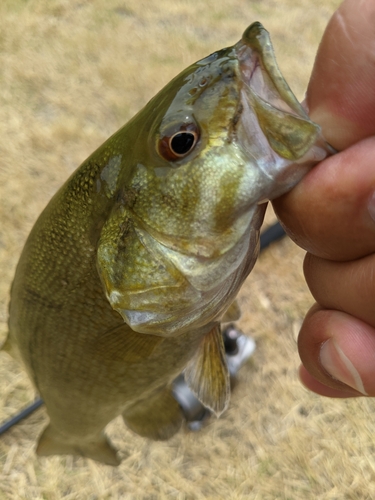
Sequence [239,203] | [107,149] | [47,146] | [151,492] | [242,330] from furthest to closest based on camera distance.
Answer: [47,146] → [242,330] → [151,492] → [107,149] → [239,203]

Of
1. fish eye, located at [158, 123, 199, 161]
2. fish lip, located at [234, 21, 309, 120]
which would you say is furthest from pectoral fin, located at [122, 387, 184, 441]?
fish lip, located at [234, 21, 309, 120]

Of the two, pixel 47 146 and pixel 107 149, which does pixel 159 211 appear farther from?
pixel 47 146

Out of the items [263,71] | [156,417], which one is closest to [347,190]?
[263,71]

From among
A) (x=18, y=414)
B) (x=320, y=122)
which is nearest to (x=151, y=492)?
(x=18, y=414)

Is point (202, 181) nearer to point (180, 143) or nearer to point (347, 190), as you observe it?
point (180, 143)

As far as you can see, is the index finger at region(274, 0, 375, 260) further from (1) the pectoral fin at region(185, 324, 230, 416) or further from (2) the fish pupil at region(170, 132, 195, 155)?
(1) the pectoral fin at region(185, 324, 230, 416)

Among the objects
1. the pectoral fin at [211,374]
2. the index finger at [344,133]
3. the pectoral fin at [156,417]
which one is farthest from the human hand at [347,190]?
the pectoral fin at [156,417]
